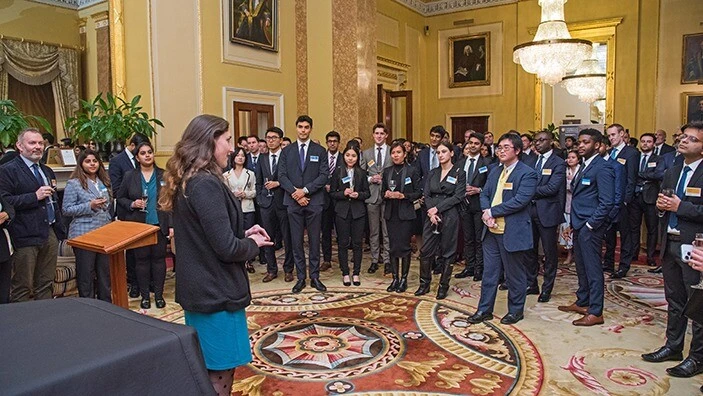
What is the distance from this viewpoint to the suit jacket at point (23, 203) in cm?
401

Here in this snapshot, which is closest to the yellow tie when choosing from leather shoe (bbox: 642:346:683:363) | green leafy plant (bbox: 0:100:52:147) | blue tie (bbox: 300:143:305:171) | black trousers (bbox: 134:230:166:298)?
leather shoe (bbox: 642:346:683:363)

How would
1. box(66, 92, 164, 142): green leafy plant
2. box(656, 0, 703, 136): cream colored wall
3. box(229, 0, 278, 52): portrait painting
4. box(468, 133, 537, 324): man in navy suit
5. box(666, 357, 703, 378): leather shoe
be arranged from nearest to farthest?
box(666, 357, 703, 378): leather shoe → box(468, 133, 537, 324): man in navy suit → box(66, 92, 164, 142): green leafy plant → box(229, 0, 278, 52): portrait painting → box(656, 0, 703, 136): cream colored wall

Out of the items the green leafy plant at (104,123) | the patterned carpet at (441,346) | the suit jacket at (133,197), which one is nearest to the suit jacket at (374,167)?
the patterned carpet at (441,346)

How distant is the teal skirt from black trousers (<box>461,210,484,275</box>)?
Result: 4183 millimetres

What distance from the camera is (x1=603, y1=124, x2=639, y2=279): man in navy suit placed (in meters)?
6.32

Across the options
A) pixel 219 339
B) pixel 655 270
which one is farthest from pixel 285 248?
pixel 655 270

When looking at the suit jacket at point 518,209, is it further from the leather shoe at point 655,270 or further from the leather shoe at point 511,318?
the leather shoe at point 655,270

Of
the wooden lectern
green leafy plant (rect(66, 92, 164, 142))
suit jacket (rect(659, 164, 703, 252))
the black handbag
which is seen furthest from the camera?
green leafy plant (rect(66, 92, 164, 142))

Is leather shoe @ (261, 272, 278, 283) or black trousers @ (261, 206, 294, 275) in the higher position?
black trousers @ (261, 206, 294, 275)

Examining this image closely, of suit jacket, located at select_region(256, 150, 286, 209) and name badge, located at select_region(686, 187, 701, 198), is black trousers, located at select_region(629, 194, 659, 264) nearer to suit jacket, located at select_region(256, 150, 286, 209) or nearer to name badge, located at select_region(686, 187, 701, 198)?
name badge, located at select_region(686, 187, 701, 198)

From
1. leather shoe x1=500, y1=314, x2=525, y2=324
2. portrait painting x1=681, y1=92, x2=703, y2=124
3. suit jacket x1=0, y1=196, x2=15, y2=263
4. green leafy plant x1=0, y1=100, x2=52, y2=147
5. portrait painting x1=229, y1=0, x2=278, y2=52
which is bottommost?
leather shoe x1=500, y1=314, x2=525, y2=324

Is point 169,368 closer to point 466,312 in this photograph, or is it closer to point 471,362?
point 471,362

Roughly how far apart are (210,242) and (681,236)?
294 centimetres

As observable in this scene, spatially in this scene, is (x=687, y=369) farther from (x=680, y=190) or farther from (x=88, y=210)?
(x=88, y=210)
